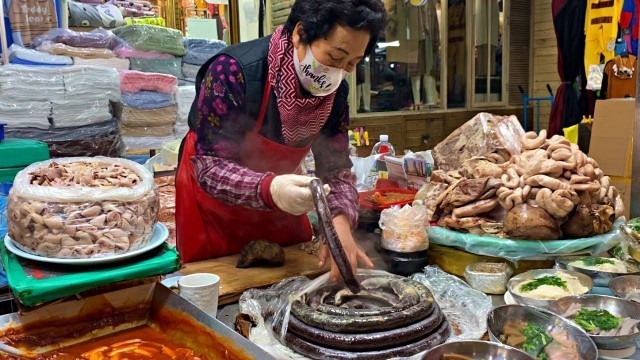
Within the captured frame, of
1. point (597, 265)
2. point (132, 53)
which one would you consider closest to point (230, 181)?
point (597, 265)

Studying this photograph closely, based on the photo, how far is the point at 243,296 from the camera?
1.62 m

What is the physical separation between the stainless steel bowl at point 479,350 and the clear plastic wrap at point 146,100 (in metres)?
4.16

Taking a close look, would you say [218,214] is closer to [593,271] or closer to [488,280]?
[488,280]

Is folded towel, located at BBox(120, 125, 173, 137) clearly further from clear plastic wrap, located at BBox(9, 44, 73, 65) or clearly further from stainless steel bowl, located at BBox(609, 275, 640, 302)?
stainless steel bowl, located at BBox(609, 275, 640, 302)

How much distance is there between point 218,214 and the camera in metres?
2.10

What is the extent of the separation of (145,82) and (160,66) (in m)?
0.33

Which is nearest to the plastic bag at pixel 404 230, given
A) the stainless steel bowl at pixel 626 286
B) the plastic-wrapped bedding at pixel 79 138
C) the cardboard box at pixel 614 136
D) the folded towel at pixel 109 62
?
the stainless steel bowl at pixel 626 286

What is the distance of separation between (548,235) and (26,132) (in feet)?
12.1

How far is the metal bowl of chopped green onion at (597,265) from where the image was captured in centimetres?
183

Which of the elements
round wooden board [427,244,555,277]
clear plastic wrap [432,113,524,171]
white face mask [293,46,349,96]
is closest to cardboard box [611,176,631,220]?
clear plastic wrap [432,113,524,171]

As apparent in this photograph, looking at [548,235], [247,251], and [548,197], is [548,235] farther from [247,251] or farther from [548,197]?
[247,251]

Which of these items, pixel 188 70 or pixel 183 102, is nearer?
pixel 183 102

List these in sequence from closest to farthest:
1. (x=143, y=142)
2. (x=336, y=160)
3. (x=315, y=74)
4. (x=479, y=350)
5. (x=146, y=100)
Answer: (x=479, y=350), (x=315, y=74), (x=336, y=160), (x=146, y=100), (x=143, y=142)

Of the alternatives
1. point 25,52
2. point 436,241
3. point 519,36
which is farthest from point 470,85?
point 436,241
